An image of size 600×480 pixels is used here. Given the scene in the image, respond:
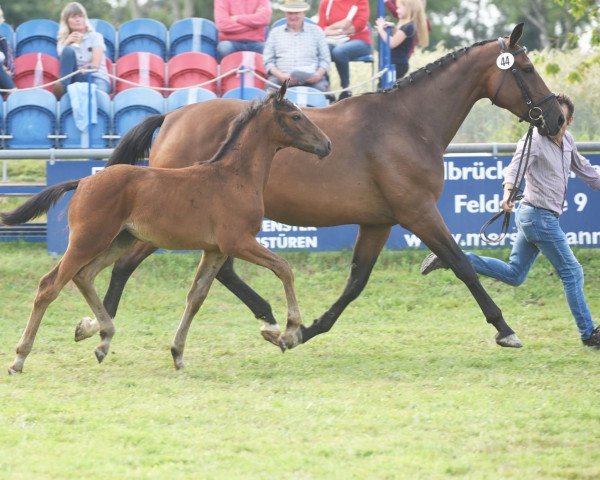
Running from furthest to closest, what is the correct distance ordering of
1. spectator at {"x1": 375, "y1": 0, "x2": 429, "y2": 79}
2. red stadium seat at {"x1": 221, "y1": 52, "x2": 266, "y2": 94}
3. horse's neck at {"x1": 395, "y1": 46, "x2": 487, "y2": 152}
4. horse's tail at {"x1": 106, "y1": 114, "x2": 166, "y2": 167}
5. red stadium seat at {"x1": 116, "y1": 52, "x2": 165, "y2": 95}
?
red stadium seat at {"x1": 116, "y1": 52, "x2": 165, "y2": 95} < spectator at {"x1": 375, "y1": 0, "x2": 429, "y2": 79} < red stadium seat at {"x1": 221, "y1": 52, "x2": 266, "y2": 94} < horse's tail at {"x1": 106, "y1": 114, "x2": 166, "y2": 167} < horse's neck at {"x1": 395, "y1": 46, "x2": 487, "y2": 152}

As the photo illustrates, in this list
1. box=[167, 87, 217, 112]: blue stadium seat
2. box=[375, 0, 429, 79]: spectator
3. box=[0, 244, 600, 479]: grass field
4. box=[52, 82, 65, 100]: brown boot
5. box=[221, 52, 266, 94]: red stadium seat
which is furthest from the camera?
box=[375, 0, 429, 79]: spectator

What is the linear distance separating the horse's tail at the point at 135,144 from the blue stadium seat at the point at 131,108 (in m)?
3.79

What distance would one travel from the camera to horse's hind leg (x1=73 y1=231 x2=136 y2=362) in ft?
26.4

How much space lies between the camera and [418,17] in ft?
45.7

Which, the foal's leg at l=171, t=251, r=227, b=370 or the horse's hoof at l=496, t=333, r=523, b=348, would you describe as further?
the horse's hoof at l=496, t=333, r=523, b=348

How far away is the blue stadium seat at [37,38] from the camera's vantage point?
14.3 m

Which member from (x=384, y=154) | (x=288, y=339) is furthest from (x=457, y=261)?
(x=288, y=339)

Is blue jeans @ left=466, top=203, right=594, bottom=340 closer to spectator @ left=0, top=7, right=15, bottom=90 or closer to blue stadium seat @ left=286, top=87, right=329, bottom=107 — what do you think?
blue stadium seat @ left=286, top=87, right=329, bottom=107

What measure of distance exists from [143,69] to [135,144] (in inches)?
192

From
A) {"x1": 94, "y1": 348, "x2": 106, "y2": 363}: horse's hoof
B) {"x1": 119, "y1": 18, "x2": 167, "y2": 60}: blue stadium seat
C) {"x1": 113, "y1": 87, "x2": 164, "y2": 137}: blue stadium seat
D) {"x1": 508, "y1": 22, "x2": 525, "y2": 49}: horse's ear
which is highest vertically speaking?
{"x1": 508, "y1": 22, "x2": 525, "y2": 49}: horse's ear

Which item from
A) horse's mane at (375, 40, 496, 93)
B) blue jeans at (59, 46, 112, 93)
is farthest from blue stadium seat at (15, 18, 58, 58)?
horse's mane at (375, 40, 496, 93)

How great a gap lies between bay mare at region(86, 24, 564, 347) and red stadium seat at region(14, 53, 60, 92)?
16.1ft

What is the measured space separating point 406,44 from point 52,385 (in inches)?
297

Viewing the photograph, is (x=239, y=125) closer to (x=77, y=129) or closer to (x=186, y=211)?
(x=186, y=211)
